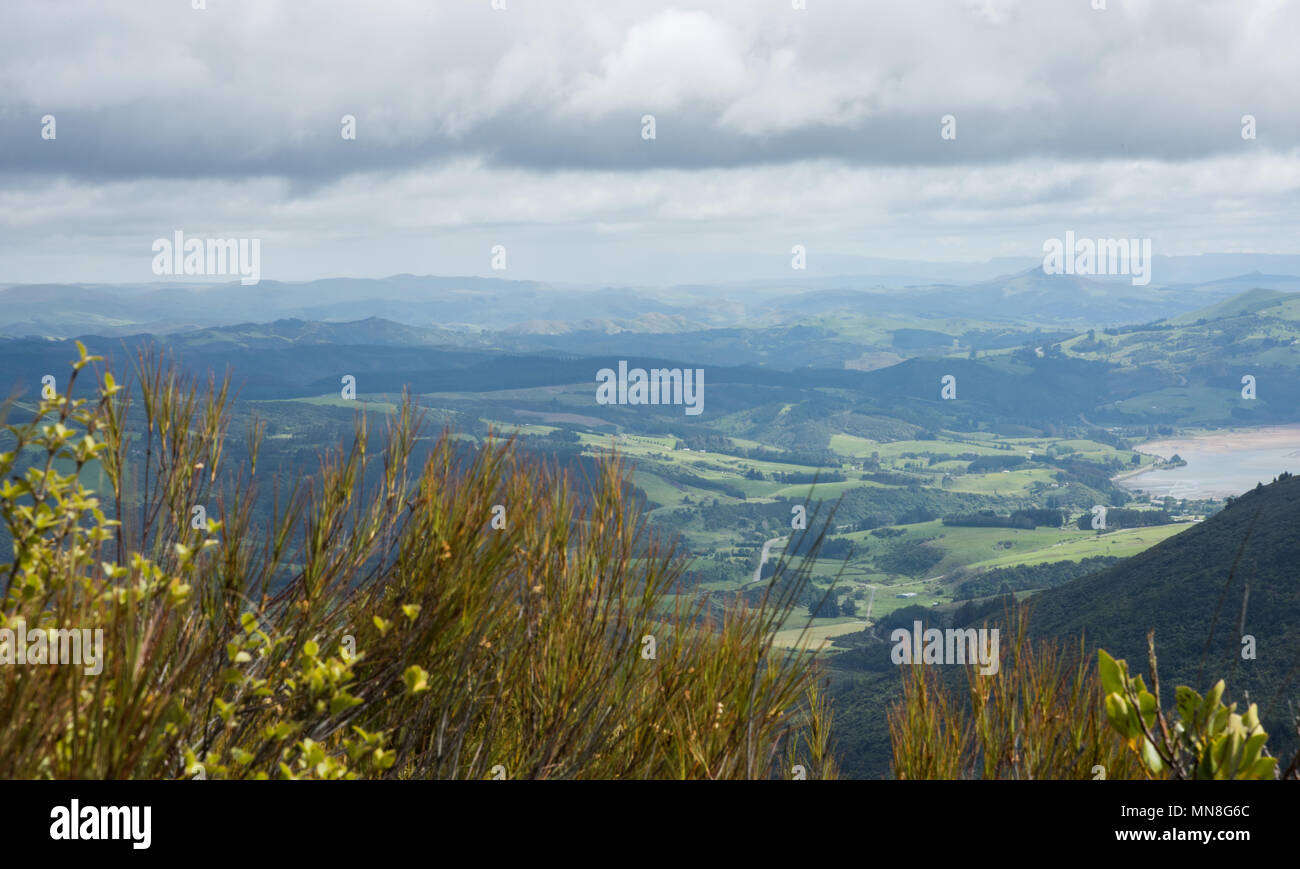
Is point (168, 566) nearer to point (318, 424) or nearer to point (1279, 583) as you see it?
point (1279, 583)

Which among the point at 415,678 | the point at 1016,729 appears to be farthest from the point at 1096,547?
the point at 415,678

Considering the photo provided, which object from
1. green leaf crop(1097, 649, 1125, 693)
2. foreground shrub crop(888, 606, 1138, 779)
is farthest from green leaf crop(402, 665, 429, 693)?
foreground shrub crop(888, 606, 1138, 779)

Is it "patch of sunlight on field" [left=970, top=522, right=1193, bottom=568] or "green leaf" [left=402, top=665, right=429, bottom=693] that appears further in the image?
"patch of sunlight on field" [left=970, top=522, right=1193, bottom=568]

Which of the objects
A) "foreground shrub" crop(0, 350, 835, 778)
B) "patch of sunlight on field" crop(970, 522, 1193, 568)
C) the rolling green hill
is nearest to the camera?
"foreground shrub" crop(0, 350, 835, 778)

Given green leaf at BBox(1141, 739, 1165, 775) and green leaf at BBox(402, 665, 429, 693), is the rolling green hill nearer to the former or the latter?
green leaf at BBox(1141, 739, 1165, 775)

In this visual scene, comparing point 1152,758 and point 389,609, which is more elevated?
point 389,609

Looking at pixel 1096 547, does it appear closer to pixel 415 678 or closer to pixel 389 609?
pixel 389 609
